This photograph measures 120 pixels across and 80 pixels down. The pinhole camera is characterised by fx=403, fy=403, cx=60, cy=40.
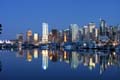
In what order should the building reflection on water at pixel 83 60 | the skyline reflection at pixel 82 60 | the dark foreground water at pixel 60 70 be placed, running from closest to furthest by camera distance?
the dark foreground water at pixel 60 70 → the skyline reflection at pixel 82 60 → the building reflection on water at pixel 83 60

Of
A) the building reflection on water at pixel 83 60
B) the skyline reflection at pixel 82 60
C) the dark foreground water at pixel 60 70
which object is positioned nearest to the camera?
the dark foreground water at pixel 60 70

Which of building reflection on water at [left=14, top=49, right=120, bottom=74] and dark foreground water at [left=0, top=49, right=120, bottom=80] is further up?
dark foreground water at [left=0, top=49, right=120, bottom=80]

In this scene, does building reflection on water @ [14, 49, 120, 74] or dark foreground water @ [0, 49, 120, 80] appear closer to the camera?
dark foreground water @ [0, 49, 120, 80]

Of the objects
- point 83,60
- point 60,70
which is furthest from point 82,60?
point 60,70

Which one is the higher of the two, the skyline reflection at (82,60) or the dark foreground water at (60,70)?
the dark foreground water at (60,70)

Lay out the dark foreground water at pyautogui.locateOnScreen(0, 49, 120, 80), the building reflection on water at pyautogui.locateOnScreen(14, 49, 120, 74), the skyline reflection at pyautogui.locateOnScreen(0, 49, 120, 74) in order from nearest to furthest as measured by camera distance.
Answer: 1. the dark foreground water at pyautogui.locateOnScreen(0, 49, 120, 80)
2. the skyline reflection at pyautogui.locateOnScreen(0, 49, 120, 74)
3. the building reflection on water at pyautogui.locateOnScreen(14, 49, 120, 74)

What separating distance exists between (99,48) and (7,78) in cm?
14678

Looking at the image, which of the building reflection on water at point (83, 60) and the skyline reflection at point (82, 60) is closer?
the skyline reflection at point (82, 60)

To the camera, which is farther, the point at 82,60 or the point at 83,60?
the point at 82,60

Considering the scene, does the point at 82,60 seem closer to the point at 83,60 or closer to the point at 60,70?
the point at 83,60

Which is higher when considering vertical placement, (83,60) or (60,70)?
(60,70)

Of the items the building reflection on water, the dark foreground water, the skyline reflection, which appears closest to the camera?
the dark foreground water

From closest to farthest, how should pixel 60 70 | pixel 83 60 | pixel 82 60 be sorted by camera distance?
pixel 60 70
pixel 83 60
pixel 82 60

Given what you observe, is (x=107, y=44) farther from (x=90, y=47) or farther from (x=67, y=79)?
(x=67, y=79)
